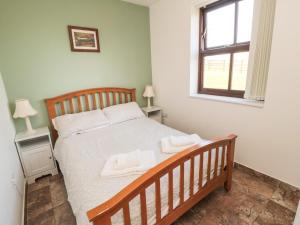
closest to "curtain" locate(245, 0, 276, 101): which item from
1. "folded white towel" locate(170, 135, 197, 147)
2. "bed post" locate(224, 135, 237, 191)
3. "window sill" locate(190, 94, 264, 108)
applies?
"window sill" locate(190, 94, 264, 108)

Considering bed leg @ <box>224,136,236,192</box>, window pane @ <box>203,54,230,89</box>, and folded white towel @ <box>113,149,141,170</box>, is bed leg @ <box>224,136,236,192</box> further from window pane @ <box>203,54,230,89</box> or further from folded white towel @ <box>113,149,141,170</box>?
window pane @ <box>203,54,230,89</box>

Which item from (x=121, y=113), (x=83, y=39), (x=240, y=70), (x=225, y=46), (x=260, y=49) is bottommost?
(x=121, y=113)

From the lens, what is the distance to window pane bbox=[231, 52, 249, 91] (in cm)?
211

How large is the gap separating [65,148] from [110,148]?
545mm

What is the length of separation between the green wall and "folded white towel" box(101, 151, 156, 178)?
59.5 inches

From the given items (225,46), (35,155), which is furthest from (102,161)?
(225,46)

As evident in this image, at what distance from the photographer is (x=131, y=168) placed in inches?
53.2

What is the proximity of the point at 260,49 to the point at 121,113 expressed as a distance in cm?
200

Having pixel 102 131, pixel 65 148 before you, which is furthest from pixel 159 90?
pixel 65 148

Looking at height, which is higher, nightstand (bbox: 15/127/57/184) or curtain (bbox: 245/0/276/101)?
curtain (bbox: 245/0/276/101)

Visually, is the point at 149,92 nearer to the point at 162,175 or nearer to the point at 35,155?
the point at 35,155

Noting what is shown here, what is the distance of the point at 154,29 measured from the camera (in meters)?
3.02

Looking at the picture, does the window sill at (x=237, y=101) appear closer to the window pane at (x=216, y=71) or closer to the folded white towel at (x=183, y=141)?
the window pane at (x=216, y=71)

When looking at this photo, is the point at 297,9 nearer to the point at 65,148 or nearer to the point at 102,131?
the point at 102,131
